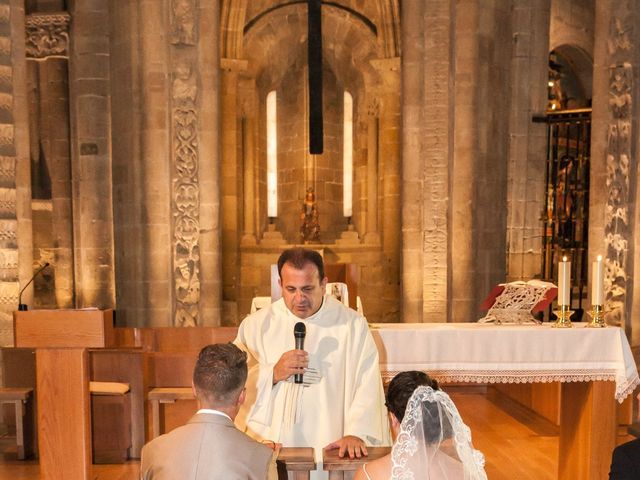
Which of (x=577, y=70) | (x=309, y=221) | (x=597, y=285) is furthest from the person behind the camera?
(x=577, y=70)

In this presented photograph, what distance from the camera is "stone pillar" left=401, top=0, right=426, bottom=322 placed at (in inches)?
363

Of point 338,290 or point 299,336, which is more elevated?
point 299,336

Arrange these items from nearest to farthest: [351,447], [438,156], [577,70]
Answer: [351,447]
[438,156]
[577,70]

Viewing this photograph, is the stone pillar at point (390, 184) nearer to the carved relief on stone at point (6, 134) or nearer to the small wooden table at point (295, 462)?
the carved relief on stone at point (6, 134)

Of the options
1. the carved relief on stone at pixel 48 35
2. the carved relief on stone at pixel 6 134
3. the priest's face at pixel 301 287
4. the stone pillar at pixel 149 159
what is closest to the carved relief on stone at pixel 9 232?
the carved relief on stone at pixel 6 134

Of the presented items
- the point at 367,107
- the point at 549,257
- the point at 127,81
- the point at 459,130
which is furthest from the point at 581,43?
the point at 127,81

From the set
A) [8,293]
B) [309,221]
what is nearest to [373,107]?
[309,221]

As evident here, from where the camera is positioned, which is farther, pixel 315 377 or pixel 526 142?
pixel 526 142

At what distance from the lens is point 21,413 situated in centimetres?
563

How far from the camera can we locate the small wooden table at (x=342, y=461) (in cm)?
248

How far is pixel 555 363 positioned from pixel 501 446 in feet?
5.02

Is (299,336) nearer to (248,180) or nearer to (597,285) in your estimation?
(597,285)

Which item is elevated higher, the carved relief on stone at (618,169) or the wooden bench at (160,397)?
the carved relief on stone at (618,169)

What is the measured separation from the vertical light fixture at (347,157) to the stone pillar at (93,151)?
6.27 m
